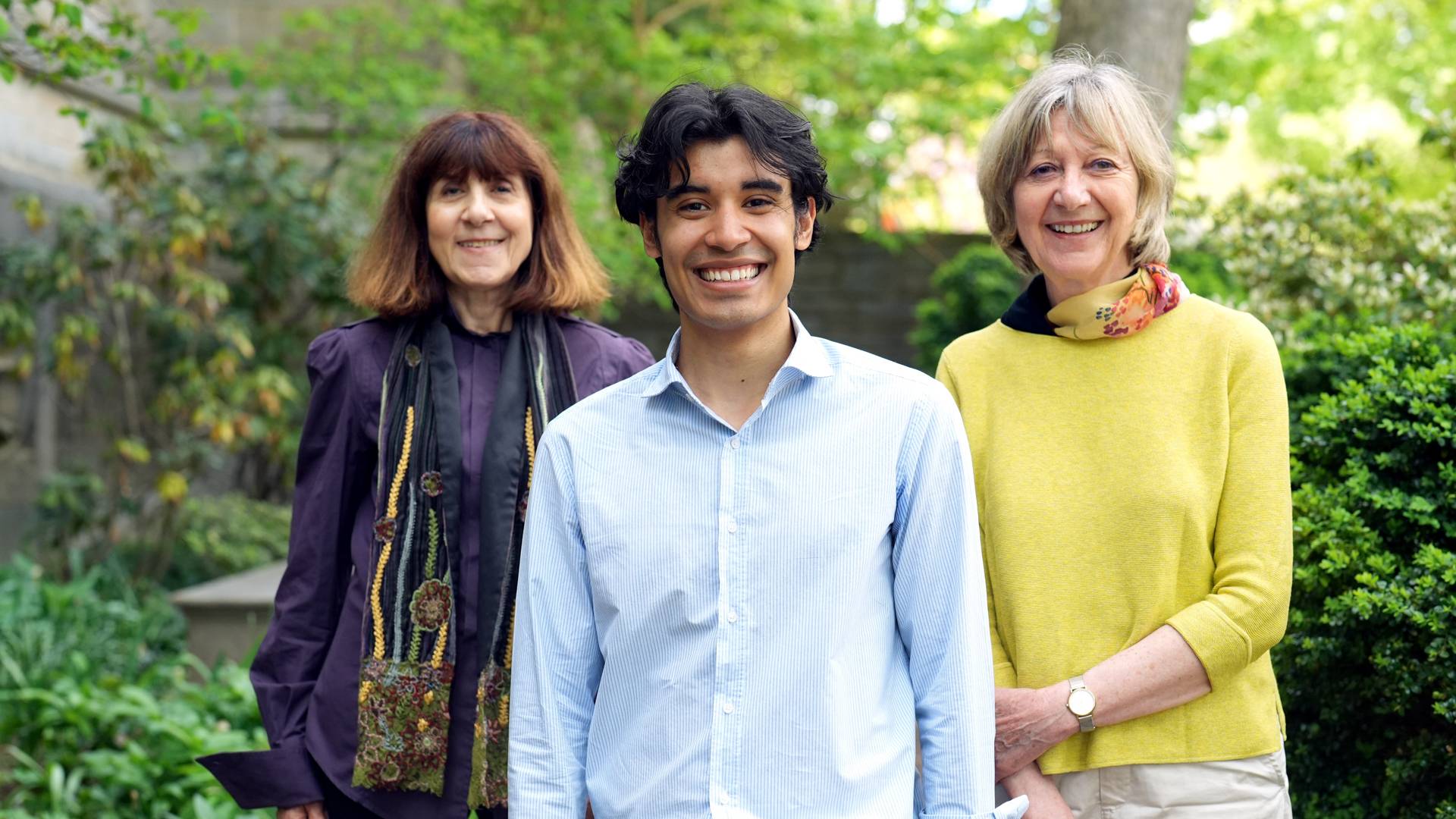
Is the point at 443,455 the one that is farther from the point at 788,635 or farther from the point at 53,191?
the point at 53,191

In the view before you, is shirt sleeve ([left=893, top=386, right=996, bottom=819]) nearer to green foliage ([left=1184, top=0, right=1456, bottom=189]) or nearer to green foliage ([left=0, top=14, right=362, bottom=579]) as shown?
green foliage ([left=0, top=14, right=362, bottom=579])

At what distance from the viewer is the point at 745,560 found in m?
1.91

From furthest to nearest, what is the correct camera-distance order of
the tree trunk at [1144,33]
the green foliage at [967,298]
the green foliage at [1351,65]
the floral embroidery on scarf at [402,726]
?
the green foliage at [1351,65] < the green foliage at [967,298] < the tree trunk at [1144,33] < the floral embroidery on scarf at [402,726]

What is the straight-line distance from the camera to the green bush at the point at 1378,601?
8.43 feet

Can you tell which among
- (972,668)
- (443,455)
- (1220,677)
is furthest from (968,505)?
(443,455)

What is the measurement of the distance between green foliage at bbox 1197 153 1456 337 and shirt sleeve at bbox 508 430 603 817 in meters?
2.88

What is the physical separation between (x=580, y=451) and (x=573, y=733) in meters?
0.43

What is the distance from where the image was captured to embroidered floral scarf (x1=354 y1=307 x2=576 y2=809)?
98.8 inches

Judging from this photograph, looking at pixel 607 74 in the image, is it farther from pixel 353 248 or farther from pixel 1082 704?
pixel 1082 704

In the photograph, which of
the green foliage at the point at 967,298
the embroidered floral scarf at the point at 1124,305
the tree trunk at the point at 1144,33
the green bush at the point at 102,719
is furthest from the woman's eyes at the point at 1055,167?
the green foliage at the point at 967,298

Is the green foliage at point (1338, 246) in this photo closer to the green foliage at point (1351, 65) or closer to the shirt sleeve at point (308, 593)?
the shirt sleeve at point (308, 593)

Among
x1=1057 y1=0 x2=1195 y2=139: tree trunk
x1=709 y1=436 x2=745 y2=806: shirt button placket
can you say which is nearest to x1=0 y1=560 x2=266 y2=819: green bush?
x1=709 y1=436 x2=745 y2=806: shirt button placket

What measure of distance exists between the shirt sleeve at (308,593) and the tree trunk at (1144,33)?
13.7ft

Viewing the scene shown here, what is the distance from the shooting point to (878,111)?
8773 mm
